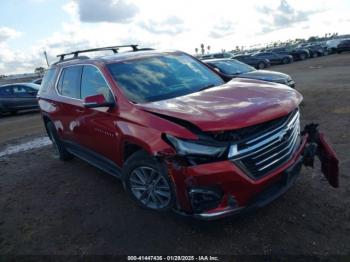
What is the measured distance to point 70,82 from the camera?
17.7 feet

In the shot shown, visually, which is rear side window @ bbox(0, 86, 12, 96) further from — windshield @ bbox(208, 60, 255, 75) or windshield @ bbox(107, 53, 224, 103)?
windshield @ bbox(107, 53, 224, 103)

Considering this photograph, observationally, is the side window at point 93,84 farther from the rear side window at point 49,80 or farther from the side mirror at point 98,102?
the rear side window at point 49,80

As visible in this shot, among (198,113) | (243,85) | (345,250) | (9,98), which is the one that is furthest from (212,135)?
(9,98)

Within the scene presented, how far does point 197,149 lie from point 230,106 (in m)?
0.59

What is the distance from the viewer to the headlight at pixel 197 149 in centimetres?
304

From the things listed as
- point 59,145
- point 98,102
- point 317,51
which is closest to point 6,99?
point 59,145

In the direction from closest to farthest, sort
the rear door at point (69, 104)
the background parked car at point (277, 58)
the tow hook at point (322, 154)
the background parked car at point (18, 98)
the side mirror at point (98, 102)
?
1. the tow hook at point (322, 154)
2. the side mirror at point (98, 102)
3. the rear door at point (69, 104)
4. the background parked car at point (18, 98)
5. the background parked car at point (277, 58)

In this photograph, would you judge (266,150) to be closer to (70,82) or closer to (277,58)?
(70,82)

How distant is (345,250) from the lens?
10.0 ft

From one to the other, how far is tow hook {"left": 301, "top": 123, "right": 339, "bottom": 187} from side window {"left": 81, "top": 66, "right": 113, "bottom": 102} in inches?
93.5

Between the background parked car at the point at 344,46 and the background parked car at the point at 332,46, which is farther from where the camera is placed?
the background parked car at the point at 332,46

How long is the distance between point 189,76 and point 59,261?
278 cm

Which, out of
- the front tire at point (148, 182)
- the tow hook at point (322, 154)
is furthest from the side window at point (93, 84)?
the tow hook at point (322, 154)

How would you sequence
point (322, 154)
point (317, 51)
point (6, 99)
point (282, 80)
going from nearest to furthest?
point (322, 154) < point (282, 80) < point (6, 99) < point (317, 51)
